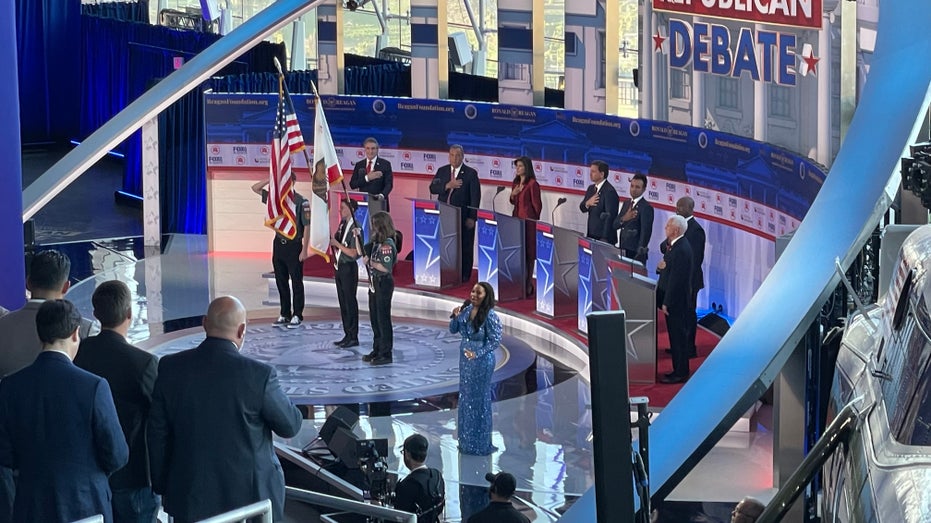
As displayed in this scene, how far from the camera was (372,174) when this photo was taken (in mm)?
15039

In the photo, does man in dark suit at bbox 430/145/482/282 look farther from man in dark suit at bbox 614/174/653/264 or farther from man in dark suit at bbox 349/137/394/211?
man in dark suit at bbox 614/174/653/264

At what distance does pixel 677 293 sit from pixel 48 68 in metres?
17.8

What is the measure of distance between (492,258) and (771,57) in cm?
351

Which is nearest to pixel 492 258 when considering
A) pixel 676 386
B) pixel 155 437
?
Answer: pixel 676 386

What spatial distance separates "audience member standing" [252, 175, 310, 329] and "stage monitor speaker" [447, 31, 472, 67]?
4839mm

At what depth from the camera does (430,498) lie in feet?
23.1

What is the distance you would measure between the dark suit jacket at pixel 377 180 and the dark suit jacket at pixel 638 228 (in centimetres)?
310

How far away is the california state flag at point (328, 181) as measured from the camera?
507 inches

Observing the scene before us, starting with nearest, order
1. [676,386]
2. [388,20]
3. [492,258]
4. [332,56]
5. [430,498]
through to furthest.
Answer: [430,498]
[676,386]
[492,258]
[332,56]
[388,20]

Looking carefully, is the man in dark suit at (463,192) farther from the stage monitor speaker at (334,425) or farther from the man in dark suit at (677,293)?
the stage monitor speaker at (334,425)

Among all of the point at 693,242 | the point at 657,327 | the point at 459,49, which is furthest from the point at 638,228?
the point at 459,49

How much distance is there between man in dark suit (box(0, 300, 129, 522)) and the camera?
4375mm

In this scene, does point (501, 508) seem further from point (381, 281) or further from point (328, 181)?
point (328, 181)

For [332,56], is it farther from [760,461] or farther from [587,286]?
[760,461]
